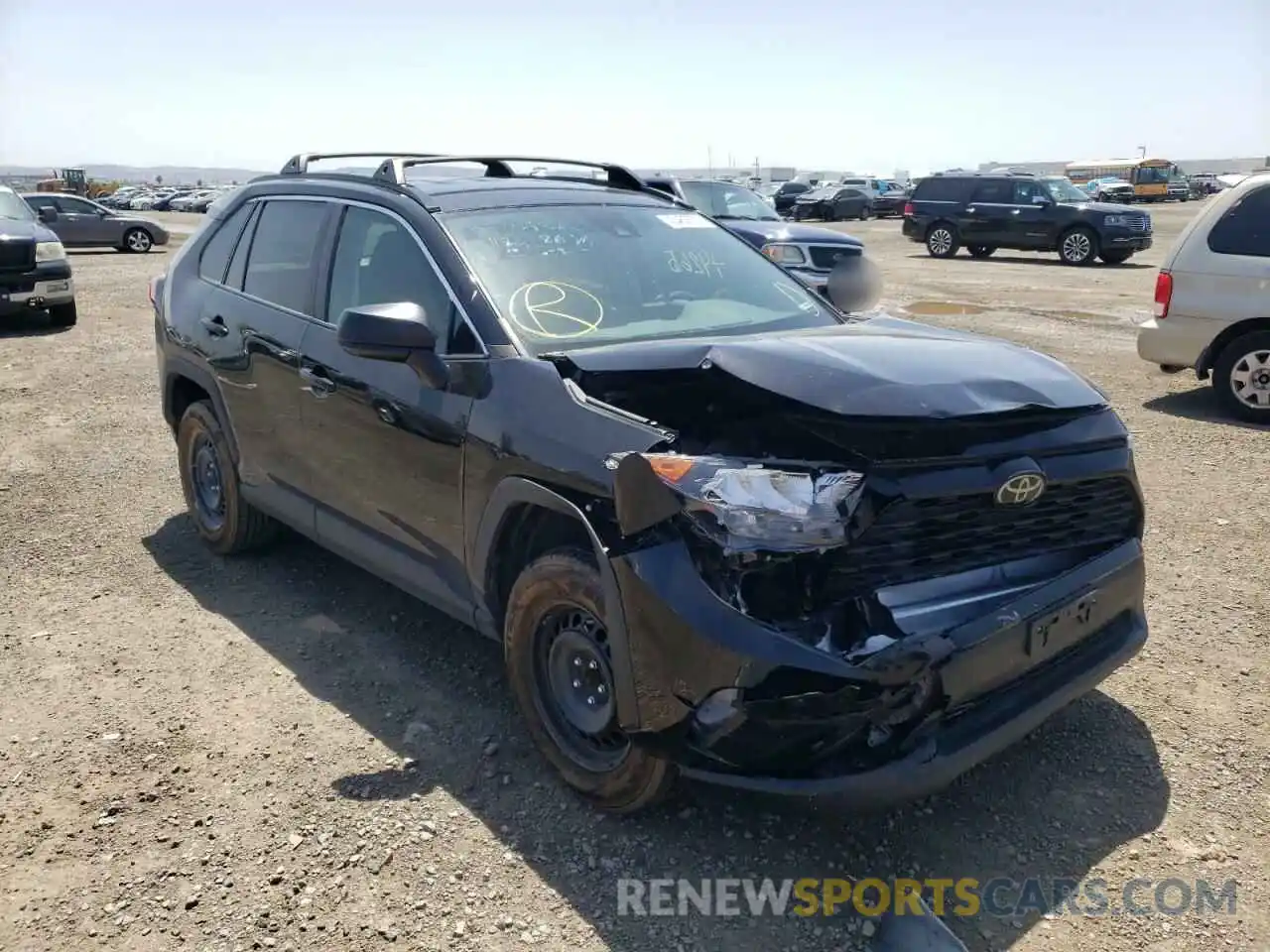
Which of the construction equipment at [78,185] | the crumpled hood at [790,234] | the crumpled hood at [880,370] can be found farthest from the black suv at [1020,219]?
the construction equipment at [78,185]

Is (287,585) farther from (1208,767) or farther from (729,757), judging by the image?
(1208,767)

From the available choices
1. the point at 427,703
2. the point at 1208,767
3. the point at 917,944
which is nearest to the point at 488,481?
the point at 427,703

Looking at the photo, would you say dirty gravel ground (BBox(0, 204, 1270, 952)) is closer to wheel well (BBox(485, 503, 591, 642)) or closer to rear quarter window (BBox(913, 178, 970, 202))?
wheel well (BBox(485, 503, 591, 642))

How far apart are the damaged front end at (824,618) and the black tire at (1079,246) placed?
833 inches

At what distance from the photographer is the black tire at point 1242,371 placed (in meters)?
7.74

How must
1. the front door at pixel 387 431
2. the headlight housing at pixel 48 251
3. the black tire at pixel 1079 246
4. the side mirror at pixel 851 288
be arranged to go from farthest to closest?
the black tire at pixel 1079 246, the headlight housing at pixel 48 251, the side mirror at pixel 851 288, the front door at pixel 387 431

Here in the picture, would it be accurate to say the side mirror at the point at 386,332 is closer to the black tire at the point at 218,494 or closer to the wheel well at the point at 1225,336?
the black tire at the point at 218,494

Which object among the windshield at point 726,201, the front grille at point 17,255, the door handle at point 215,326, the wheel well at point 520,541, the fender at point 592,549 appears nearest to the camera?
the fender at point 592,549

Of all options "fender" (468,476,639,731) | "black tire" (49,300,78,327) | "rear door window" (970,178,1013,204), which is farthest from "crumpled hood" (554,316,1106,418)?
"rear door window" (970,178,1013,204)

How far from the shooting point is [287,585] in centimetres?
490

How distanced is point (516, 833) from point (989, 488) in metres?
1.66

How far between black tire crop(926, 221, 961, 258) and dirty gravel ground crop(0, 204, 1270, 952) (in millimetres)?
19711

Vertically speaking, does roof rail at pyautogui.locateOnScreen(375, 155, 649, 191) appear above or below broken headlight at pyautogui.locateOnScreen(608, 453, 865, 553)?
above

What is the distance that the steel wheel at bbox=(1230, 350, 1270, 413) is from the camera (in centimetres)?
773
